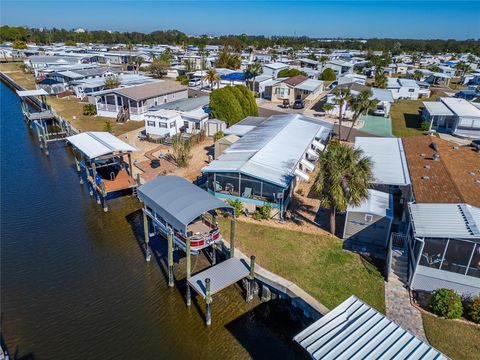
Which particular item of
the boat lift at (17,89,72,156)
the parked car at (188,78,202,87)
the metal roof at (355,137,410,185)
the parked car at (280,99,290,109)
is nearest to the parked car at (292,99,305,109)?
the parked car at (280,99,290,109)

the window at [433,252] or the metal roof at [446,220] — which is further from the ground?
the metal roof at [446,220]

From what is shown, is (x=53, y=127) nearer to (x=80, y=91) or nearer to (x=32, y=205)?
(x=80, y=91)

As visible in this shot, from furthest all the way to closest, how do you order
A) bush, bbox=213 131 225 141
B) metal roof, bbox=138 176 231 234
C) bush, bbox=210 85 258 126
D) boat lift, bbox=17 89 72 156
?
bush, bbox=210 85 258 126
boat lift, bbox=17 89 72 156
bush, bbox=213 131 225 141
metal roof, bbox=138 176 231 234

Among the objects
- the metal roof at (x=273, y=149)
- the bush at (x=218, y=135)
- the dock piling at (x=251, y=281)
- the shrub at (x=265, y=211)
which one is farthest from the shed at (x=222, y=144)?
the dock piling at (x=251, y=281)

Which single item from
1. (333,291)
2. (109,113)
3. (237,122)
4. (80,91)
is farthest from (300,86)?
(333,291)

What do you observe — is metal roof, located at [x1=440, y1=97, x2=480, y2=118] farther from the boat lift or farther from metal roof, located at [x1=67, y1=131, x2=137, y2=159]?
the boat lift

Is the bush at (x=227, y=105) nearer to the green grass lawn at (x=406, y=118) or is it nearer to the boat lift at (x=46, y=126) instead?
the boat lift at (x=46, y=126)

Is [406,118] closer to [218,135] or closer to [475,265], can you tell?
[218,135]
